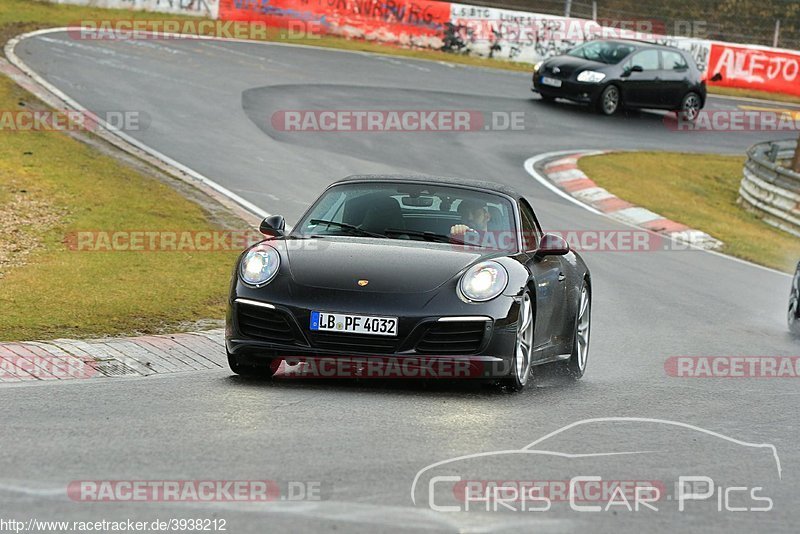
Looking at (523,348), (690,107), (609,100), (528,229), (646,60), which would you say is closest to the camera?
(523,348)

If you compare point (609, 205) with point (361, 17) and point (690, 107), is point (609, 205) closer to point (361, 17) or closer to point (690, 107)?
point (690, 107)

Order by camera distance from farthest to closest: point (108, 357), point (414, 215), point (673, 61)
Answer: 1. point (673, 61)
2. point (414, 215)
3. point (108, 357)

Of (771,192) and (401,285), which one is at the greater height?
(401,285)

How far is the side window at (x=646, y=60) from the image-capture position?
31.1 m

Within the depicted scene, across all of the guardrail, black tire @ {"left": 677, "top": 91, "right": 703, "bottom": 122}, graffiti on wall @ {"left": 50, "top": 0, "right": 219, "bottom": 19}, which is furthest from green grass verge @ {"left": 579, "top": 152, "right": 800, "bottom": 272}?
graffiti on wall @ {"left": 50, "top": 0, "right": 219, "bottom": 19}

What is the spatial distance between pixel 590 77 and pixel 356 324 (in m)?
22.4

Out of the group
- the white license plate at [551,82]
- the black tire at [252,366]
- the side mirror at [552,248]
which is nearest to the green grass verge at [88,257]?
the black tire at [252,366]

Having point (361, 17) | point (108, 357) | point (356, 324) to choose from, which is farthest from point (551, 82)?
point (356, 324)

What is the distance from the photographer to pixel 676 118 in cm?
3266

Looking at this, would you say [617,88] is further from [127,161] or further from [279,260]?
[279,260]

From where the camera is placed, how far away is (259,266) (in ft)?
27.6

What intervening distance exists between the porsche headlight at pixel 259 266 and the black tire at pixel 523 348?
1462mm

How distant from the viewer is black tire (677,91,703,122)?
105ft

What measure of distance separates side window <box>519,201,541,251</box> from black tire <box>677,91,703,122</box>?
74.7ft
